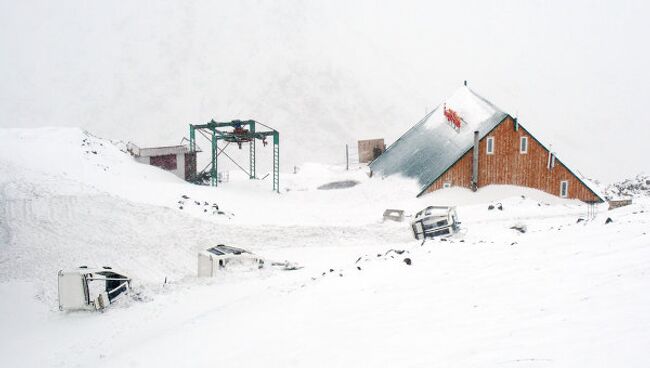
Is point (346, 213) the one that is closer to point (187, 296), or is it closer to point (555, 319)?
point (187, 296)

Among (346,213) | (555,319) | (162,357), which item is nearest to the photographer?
(555,319)

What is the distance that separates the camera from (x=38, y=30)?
85250mm

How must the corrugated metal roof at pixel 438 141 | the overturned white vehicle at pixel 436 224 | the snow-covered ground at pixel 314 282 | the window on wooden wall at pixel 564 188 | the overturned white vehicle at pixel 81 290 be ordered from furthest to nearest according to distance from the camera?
the corrugated metal roof at pixel 438 141
the window on wooden wall at pixel 564 188
the overturned white vehicle at pixel 436 224
the overturned white vehicle at pixel 81 290
the snow-covered ground at pixel 314 282

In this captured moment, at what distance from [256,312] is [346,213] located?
19.5 m

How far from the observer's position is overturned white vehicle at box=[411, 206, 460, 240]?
23234 millimetres

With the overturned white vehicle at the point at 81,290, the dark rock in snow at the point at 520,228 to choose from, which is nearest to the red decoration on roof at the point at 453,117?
the dark rock in snow at the point at 520,228

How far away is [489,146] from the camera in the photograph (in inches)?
1344

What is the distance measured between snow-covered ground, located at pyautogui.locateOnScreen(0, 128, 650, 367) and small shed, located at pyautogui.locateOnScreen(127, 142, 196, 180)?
7.20m

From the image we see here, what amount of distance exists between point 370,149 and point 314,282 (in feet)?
106

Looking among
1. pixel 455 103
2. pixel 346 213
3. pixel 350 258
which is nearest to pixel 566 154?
pixel 455 103

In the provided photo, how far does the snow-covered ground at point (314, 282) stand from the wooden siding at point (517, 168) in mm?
1238

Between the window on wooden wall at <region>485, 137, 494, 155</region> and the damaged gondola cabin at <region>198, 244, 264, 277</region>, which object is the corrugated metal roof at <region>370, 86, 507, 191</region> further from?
the damaged gondola cabin at <region>198, 244, 264, 277</region>

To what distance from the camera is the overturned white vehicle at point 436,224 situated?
76.2 ft

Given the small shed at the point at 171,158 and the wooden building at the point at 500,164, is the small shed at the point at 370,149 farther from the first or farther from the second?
the small shed at the point at 171,158
